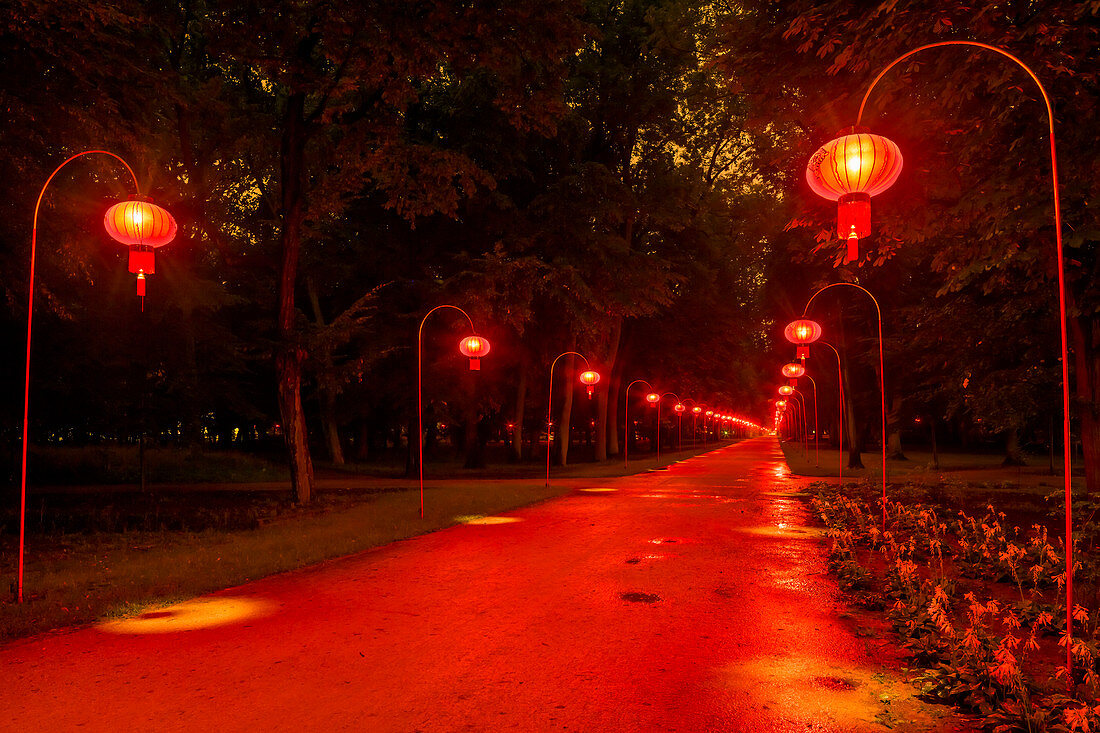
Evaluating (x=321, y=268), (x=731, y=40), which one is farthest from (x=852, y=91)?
(x=321, y=268)

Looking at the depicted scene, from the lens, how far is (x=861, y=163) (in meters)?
6.01

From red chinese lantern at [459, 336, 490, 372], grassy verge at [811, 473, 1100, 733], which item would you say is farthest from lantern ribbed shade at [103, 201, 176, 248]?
grassy verge at [811, 473, 1100, 733]

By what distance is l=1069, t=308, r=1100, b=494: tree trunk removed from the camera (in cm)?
1341

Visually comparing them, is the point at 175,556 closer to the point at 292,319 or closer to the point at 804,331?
the point at 292,319

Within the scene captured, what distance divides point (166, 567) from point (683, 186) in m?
28.2

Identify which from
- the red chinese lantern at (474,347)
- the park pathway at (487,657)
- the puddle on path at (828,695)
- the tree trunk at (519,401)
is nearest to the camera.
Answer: the puddle on path at (828,695)

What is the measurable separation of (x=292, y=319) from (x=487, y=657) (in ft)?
47.3

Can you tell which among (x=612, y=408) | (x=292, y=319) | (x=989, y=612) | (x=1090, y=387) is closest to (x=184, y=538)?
(x=292, y=319)

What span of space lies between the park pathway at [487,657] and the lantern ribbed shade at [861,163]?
4.13m

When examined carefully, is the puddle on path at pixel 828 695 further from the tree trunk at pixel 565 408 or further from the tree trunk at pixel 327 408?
the tree trunk at pixel 565 408

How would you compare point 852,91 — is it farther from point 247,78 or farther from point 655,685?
point 247,78

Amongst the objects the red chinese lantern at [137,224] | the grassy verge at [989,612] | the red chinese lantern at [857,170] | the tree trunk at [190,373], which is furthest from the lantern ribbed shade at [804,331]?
the tree trunk at [190,373]

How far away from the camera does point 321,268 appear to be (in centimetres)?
3091

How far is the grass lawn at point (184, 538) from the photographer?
7.70 metres
